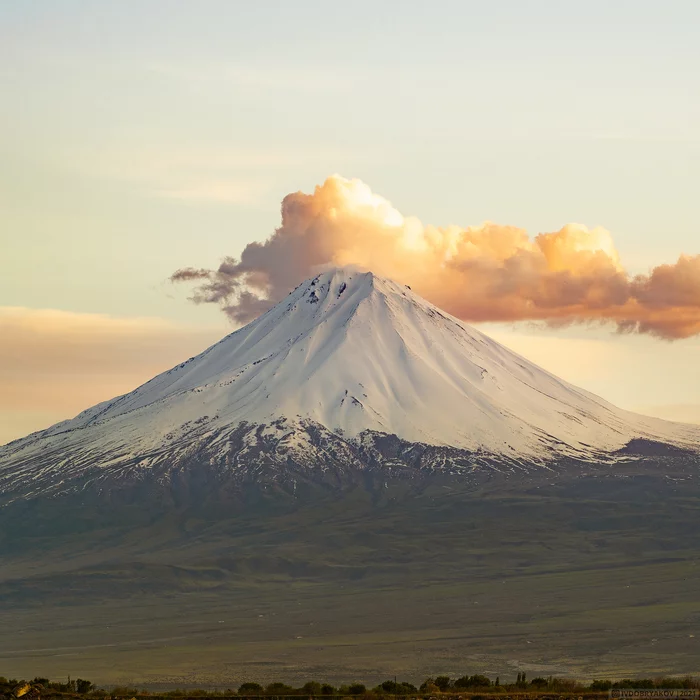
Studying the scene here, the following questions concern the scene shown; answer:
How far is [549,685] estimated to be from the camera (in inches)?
2859

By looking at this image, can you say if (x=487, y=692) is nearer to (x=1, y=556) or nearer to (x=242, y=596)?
(x=242, y=596)

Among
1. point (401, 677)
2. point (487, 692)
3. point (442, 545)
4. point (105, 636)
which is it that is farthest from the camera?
point (442, 545)

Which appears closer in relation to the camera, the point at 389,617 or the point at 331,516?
the point at 389,617

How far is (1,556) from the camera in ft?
640

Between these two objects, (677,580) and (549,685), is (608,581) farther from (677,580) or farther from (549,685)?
(549,685)

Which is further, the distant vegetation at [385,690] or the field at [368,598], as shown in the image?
the field at [368,598]

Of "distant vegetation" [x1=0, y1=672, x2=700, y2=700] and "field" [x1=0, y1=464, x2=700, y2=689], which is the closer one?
"distant vegetation" [x1=0, y1=672, x2=700, y2=700]

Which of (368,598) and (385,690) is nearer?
(385,690)

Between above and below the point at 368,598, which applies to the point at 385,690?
below

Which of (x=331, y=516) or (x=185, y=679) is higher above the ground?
(x=331, y=516)

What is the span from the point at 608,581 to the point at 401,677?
216ft

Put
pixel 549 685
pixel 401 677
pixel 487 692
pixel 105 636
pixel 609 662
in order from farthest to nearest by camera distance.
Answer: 1. pixel 105 636
2. pixel 609 662
3. pixel 401 677
4. pixel 549 685
5. pixel 487 692

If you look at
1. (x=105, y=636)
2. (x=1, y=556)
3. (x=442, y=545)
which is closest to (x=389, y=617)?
(x=105, y=636)

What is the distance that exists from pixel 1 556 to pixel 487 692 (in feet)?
450
